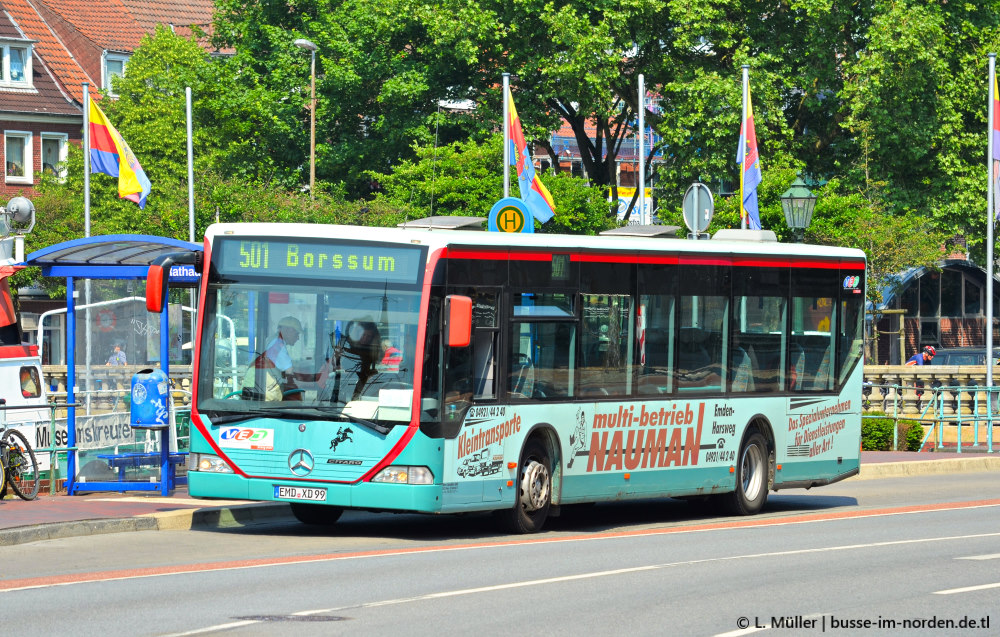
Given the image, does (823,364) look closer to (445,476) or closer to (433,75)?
(445,476)

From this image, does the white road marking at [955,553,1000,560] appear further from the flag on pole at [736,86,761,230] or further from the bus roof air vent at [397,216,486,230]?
the flag on pole at [736,86,761,230]

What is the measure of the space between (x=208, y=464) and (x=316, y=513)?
1729 mm

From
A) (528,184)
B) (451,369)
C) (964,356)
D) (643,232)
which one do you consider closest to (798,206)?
(528,184)

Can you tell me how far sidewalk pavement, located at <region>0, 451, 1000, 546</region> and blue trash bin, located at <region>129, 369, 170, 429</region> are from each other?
0.86 meters

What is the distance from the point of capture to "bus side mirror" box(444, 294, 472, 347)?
14.4 m

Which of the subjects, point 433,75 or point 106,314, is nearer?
point 106,314

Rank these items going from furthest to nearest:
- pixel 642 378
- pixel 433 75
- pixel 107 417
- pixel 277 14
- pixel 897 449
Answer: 1. pixel 277 14
2. pixel 433 75
3. pixel 897 449
4. pixel 107 417
5. pixel 642 378

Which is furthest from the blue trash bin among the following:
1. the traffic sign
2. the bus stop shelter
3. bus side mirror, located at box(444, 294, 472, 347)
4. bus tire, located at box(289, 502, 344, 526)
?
the traffic sign

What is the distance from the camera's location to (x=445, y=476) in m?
14.6

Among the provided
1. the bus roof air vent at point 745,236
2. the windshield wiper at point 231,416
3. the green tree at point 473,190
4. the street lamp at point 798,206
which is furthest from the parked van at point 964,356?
the windshield wiper at point 231,416

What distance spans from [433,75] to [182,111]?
8.52 meters

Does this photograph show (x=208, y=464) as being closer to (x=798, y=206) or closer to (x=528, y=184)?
(x=528, y=184)

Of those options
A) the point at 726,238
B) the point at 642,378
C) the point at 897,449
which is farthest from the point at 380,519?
the point at 897,449

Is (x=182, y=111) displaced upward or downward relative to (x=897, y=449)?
upward
